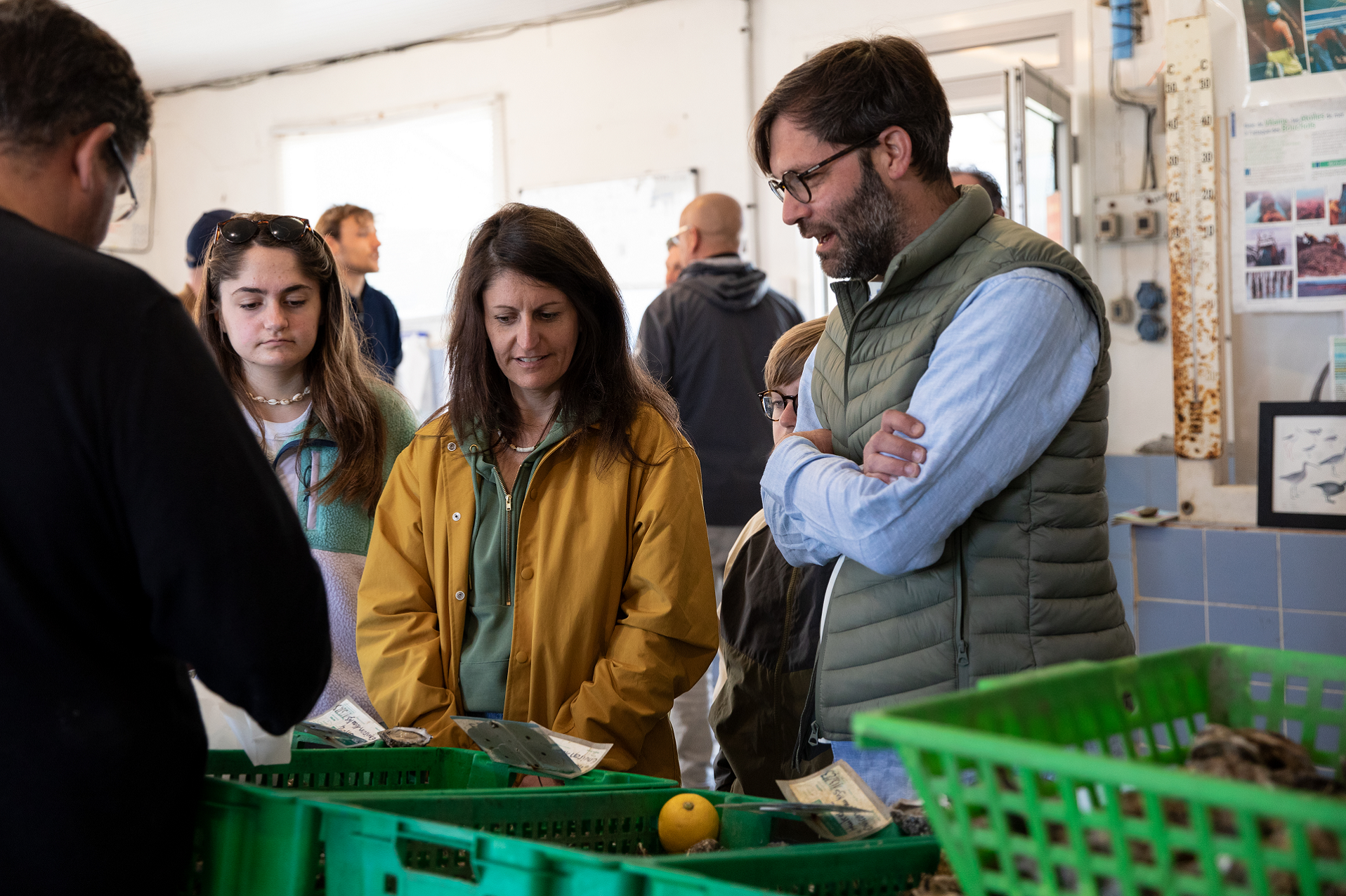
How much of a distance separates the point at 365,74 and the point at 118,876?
229 inches

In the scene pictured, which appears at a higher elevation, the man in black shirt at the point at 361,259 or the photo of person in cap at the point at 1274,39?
the photo of person in cap at the point at 1274,39

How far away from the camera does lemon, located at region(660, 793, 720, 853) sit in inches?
42.2

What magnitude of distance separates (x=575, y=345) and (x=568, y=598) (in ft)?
1.46

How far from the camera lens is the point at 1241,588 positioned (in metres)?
2.90

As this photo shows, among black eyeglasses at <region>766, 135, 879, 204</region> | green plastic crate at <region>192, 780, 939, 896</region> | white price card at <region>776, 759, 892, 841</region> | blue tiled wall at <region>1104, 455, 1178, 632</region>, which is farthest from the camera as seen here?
blue tiled wall at <region>1104, 455, 1178, 632</region>

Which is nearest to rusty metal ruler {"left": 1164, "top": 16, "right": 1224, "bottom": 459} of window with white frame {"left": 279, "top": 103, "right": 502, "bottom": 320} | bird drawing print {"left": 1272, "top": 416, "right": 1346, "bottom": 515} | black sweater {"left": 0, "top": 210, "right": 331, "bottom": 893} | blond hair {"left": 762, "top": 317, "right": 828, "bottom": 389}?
bird drawing print {"left": 1272, "top": 416, "right": 1346, "bottom": 515}

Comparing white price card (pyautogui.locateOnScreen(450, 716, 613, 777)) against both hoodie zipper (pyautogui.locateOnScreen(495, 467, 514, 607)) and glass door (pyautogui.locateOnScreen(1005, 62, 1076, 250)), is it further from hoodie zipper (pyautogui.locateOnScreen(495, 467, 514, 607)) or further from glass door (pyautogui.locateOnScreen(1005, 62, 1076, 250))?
glass door (pyautogui.locateOnScreen(1005, 62, 1076, 250))

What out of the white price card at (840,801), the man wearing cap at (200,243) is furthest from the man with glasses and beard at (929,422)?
the man wearing cap at (200,243)

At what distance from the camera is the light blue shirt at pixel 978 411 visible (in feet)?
4.20

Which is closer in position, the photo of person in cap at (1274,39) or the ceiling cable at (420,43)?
the photo of person in cap at (1274,39)

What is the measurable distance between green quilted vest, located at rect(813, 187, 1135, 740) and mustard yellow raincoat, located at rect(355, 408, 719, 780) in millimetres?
325

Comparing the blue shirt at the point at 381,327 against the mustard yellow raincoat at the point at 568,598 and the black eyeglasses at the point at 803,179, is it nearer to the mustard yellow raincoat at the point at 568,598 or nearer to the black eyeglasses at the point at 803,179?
the mustard yellow raincoat at the point at 568,598

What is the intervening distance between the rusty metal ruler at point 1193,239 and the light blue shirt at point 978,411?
2.01m

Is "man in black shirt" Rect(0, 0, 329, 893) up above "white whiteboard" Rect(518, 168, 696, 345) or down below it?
below
